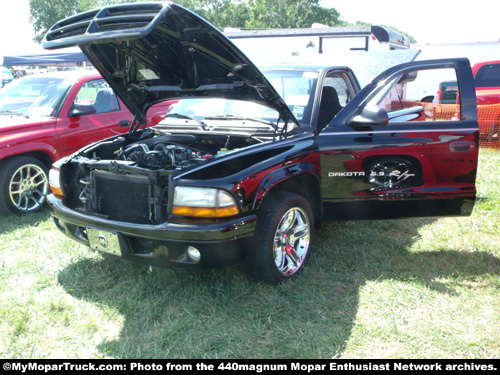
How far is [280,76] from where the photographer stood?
395cm

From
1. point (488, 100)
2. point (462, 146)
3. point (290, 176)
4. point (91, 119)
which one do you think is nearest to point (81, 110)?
point (91, 119)

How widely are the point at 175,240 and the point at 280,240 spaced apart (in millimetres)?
849

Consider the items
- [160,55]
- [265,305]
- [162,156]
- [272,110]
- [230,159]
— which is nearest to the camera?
[230,159]

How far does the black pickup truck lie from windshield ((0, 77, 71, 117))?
1824 millimetres

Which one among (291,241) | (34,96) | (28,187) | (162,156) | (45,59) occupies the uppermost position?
(45,59)

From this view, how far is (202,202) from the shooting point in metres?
2.59

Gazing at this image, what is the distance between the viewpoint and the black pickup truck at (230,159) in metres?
2.63

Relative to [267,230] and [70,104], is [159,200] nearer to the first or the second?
[267,230]

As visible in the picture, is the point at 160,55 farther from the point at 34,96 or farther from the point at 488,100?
the point at 488,100

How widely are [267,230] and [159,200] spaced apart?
748 mm

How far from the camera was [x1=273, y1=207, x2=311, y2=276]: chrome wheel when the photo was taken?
3.09 metres
